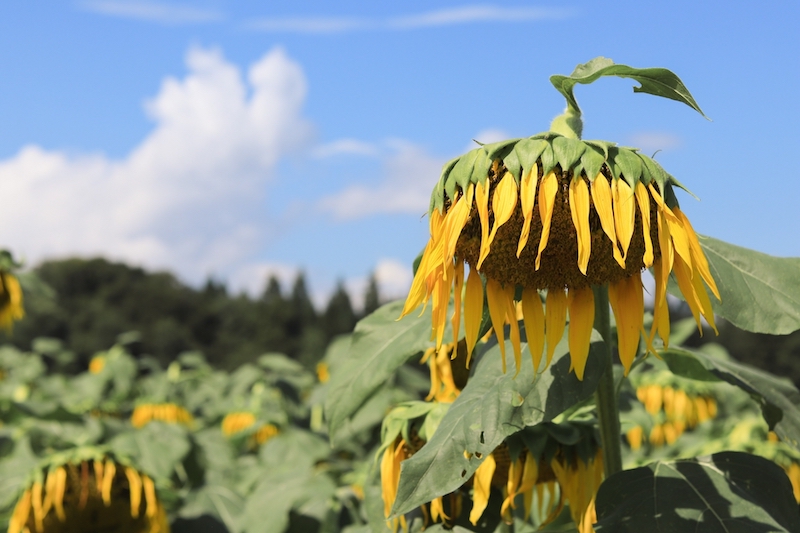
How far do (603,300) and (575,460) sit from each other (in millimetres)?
455

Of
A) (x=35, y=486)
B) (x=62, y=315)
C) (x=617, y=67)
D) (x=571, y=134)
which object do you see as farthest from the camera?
(x=62, y=315)

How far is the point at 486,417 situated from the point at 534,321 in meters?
0.18

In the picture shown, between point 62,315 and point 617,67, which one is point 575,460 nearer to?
point 617,67

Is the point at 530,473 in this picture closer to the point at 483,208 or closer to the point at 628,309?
the point at 628,309

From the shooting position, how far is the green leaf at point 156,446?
157 inches

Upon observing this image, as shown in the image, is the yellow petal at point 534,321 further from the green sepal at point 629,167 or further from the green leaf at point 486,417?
the green sepal at point 629,167

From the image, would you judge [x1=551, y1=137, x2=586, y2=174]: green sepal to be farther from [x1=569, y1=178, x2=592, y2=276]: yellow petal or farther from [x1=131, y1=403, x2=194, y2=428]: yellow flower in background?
[x1=131, y1=403, x2=194, y2=428]: yellow flower in background

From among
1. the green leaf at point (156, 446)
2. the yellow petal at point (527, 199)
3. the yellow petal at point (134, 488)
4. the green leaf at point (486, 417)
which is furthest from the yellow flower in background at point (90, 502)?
the yellow petal at point (527, 199)

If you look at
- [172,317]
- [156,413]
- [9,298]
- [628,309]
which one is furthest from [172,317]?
[628,309]

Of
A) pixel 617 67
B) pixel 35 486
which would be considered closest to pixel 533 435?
pixel 617 67

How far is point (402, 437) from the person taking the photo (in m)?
1.86

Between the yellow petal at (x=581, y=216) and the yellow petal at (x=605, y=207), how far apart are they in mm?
17

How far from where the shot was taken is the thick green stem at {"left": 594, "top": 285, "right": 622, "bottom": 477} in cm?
151

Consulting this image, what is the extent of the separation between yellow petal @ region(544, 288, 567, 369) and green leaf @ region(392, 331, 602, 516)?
0.06 meters
